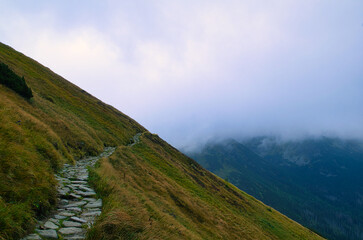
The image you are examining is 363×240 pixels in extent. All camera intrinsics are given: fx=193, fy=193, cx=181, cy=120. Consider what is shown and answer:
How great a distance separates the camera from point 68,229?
19.6 ft

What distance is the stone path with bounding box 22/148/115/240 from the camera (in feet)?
18.5

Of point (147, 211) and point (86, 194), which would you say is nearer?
point (86, 194)

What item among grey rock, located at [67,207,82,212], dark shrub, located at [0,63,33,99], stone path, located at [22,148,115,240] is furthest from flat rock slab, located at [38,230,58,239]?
dark shrub, located at [0,63,33,99]

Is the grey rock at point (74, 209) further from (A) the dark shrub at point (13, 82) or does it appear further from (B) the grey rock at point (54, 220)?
(A) the dark shrub at point (13, 82)

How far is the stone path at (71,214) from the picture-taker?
5633mm

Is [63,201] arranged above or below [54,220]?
below

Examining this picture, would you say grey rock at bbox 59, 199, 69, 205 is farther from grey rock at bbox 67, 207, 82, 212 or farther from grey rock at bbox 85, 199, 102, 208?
grey rock at bbox 85, 199, 102, 208

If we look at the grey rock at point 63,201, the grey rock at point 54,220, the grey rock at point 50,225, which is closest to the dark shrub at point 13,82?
the grey rock at point 63,201

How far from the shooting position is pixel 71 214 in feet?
23.0

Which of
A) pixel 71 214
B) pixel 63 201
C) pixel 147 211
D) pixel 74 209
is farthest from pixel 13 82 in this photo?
pixel 71 214

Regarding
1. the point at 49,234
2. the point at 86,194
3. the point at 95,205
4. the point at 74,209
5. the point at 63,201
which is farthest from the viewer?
the point at 86,194

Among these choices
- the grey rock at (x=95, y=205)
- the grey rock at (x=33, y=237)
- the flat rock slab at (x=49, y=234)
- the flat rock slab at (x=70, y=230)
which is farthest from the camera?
the grey rock at (x=95, y=205)

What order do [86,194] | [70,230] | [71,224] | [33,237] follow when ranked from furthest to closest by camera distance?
1. [86,194]
2. [71,224]
3. [70,230]
4. [33,237]

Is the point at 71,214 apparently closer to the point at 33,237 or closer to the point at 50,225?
the point at 50,225
